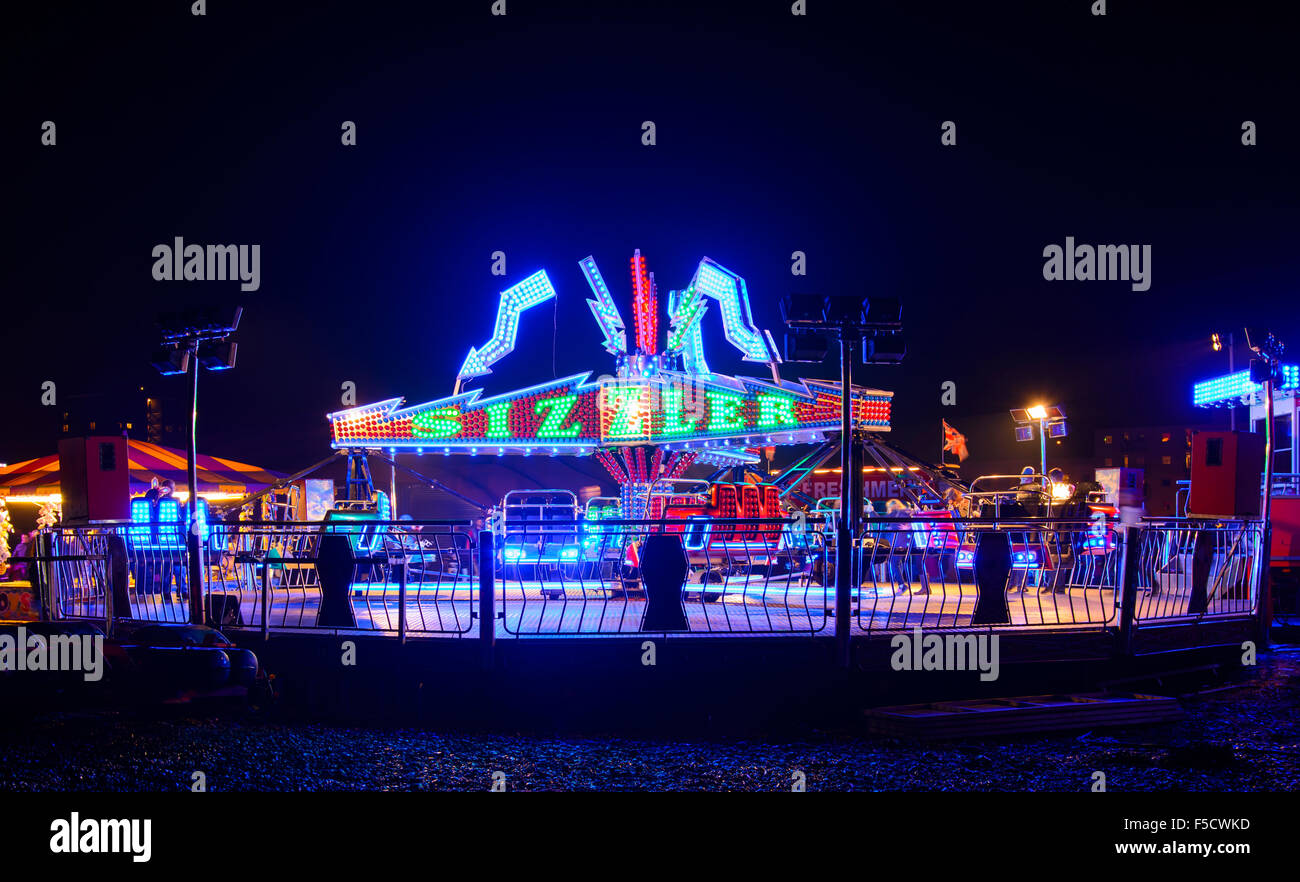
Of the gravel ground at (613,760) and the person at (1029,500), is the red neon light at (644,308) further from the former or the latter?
the gravel ground at (613,760)

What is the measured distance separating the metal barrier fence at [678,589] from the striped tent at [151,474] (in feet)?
30.0

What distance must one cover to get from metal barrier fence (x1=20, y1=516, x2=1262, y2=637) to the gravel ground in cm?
90

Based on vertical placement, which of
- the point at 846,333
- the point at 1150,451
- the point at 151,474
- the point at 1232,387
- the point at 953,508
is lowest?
the point at 953,508

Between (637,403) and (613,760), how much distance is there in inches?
359

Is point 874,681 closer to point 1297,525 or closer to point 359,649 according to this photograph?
point 359,649

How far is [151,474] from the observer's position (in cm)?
1911

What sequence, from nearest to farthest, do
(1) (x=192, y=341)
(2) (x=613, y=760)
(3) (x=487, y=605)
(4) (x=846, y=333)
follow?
(2) (x=613, y=760), (3) (x=487, y=605), (4) (x=846, y=333), (1) (x=192, y=341)

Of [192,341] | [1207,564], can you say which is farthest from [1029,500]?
[192,341]

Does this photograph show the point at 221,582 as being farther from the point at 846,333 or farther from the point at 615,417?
the point at 615,417

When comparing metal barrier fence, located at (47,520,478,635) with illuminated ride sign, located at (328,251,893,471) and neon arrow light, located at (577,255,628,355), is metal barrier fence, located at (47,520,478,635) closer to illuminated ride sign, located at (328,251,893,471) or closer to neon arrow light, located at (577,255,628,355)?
illuminated ride sign, located at (328,251,893,471)

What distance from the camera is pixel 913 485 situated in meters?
14.2

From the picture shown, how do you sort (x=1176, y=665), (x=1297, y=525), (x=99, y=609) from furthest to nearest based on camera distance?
(x=1297, y=525) < (x=99, y=609) < (x=1176, y=665)
